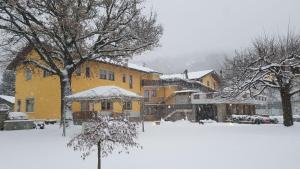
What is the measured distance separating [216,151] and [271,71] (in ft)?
52.6

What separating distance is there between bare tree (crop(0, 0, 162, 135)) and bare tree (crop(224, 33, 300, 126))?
8411 mm

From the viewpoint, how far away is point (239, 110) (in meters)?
57.2

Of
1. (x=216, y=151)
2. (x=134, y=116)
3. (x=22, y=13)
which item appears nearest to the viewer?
(x=216, y=151)

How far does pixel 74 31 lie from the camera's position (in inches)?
937

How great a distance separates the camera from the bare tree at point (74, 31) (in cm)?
2408

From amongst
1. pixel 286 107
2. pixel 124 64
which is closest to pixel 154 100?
pixel 124 64

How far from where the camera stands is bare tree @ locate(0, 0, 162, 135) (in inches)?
948

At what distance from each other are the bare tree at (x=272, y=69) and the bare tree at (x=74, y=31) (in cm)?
841

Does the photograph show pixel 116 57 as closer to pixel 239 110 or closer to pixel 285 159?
pixel 285 159

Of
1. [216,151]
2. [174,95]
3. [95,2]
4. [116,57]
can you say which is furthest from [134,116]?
[216,151]

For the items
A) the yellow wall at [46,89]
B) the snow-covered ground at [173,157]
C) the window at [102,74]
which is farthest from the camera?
the window at [102,74]

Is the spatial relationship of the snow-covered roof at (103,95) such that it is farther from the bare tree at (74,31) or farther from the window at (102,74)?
the window at (102,74)

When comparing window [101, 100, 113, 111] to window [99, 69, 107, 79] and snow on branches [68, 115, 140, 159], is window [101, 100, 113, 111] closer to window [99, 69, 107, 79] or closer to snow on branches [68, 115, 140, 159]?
window [99, 69, 107, 79]

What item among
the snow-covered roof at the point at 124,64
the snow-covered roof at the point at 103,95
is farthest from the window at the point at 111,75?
the snow-covered roof at the point at 103,95
